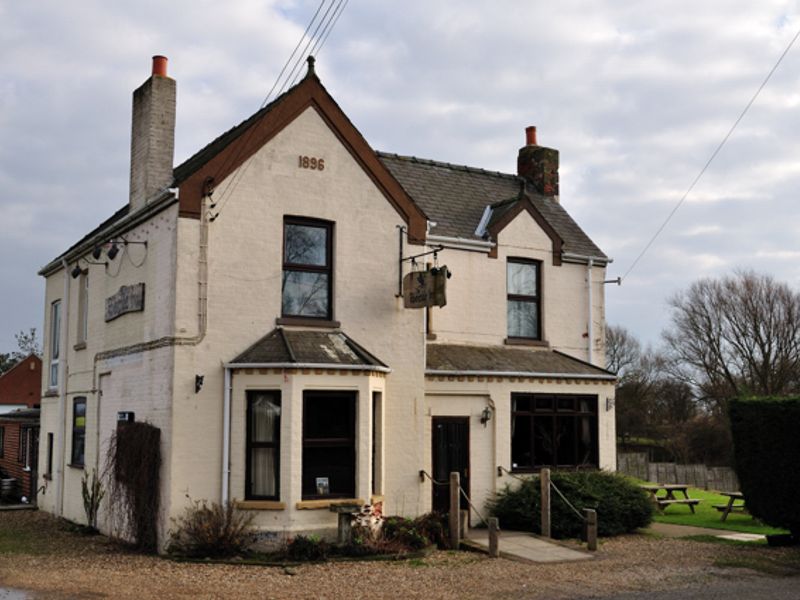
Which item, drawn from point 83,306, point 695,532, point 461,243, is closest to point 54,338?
point 83,306

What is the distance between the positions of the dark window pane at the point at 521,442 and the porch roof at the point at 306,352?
15.1 ft

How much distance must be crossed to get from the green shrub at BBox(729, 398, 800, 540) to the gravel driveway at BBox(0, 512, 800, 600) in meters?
0.77

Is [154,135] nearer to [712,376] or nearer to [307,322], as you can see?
[307,322]

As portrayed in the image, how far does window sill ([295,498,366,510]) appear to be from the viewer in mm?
14738

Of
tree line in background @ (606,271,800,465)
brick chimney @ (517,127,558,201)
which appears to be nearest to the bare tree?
tree line in background @ (606,271,800,465)

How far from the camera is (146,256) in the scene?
1655 cm

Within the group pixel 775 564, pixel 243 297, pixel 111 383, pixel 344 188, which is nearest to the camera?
pixel 775 564

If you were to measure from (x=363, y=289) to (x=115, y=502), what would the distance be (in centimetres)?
653

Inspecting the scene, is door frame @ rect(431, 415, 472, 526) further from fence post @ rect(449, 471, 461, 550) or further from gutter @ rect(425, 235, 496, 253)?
gutter @ rect(425, 235, 496, 253)

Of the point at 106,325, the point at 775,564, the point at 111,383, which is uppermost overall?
the point at 106,325

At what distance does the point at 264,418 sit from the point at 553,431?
7644mm

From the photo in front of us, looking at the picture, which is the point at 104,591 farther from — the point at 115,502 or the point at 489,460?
the point at 489,460

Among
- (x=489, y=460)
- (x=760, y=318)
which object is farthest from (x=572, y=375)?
(x=760, y=318)

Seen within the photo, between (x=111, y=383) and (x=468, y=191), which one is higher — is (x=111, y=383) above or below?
below
